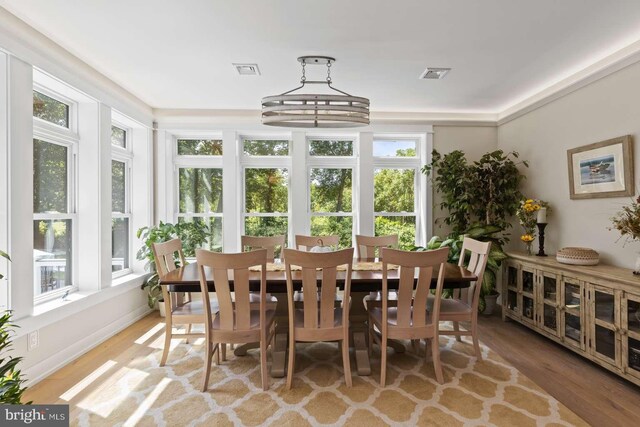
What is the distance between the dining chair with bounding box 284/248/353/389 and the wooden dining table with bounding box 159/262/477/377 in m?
0.14

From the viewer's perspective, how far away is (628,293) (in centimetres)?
241

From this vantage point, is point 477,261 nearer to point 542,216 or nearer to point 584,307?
point 584,307

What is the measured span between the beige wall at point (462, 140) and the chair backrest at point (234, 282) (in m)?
3.15

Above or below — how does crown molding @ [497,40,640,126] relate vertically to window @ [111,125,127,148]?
above

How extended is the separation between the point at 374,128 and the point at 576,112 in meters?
2.21

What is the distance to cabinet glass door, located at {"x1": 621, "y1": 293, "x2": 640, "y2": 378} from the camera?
236 centimetres

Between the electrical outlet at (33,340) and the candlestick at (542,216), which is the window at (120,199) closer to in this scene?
the electrical outlet at (33,340)

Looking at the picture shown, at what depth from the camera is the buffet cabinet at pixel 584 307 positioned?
2.42m

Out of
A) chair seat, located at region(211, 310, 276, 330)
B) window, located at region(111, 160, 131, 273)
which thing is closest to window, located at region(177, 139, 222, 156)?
window, located at region(111, 160, 131, 273)

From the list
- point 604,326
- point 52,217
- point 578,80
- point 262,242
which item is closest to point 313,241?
point 262,242

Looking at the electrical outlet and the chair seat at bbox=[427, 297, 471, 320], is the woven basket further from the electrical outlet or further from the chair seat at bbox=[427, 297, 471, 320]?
the electrical outlet

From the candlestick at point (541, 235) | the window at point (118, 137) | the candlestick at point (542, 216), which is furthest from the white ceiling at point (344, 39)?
the candlestick at point (541, 235)

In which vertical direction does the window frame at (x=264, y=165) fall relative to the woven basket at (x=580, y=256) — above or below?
above

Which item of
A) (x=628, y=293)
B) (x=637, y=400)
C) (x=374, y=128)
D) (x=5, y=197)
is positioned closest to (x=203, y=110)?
(x=374, y=128)
